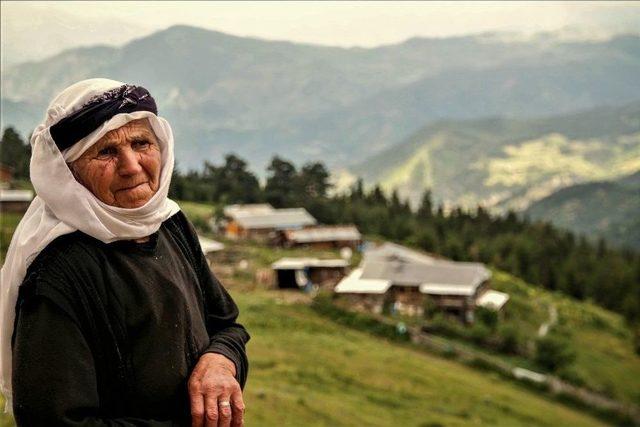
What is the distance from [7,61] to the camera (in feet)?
13.0

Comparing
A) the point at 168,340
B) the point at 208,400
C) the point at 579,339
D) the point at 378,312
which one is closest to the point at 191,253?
the point at 168,340

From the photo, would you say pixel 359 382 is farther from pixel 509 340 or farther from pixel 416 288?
pixel 416 288

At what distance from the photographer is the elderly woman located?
5.31ft

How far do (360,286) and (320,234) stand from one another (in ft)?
61.4

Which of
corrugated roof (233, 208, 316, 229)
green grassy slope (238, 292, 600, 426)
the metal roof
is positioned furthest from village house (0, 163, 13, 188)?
corrugated roof (233, 208, 316, 229)

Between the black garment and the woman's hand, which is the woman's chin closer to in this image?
the black garment

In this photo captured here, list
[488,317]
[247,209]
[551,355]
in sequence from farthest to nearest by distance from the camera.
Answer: [247,209], [488,317], [551,355]

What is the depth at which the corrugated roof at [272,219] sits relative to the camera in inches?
2146

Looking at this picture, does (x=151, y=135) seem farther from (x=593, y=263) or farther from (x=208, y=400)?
(x=593, y=263)

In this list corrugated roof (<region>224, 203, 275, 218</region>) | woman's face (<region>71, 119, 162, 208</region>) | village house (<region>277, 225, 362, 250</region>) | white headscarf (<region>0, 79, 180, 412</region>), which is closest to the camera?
white headscarf (<region>0, 79, 180, 412</region>)

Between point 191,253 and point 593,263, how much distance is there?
240 feet

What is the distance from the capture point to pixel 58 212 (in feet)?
5.79

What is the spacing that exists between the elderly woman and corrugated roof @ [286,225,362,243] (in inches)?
1979

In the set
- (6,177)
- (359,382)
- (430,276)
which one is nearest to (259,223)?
(430,276)
